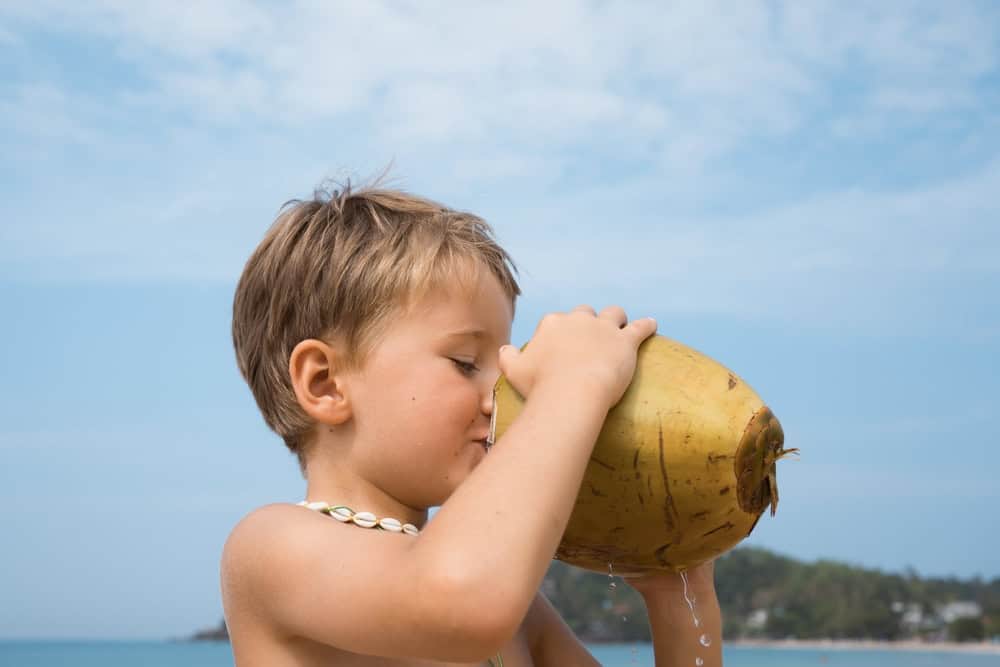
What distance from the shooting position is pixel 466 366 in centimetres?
233

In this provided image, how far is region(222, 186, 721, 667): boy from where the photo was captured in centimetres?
177

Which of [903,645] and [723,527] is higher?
[723,527]

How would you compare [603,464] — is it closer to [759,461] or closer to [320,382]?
[759,461]

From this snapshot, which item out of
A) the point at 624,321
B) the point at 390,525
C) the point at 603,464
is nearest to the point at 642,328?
the point at 624,321

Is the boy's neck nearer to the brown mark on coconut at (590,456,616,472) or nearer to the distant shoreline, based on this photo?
the brown mark on coconut at (590,456,616,472)

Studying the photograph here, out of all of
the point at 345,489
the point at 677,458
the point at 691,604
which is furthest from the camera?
the point at 691,604

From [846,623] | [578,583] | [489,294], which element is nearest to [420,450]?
[489,294]

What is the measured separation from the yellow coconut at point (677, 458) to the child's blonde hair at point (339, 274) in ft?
1.18

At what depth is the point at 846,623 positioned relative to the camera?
85188 millimetres

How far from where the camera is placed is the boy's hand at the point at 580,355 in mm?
1975

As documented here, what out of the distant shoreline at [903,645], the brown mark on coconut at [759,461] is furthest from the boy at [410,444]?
the distant shoreline at [903,645]

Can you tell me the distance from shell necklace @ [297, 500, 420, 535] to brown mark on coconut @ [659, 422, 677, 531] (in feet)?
1.87

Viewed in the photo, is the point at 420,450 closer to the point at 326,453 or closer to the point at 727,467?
the point at 326,453

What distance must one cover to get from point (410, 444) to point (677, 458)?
22.2 inches
